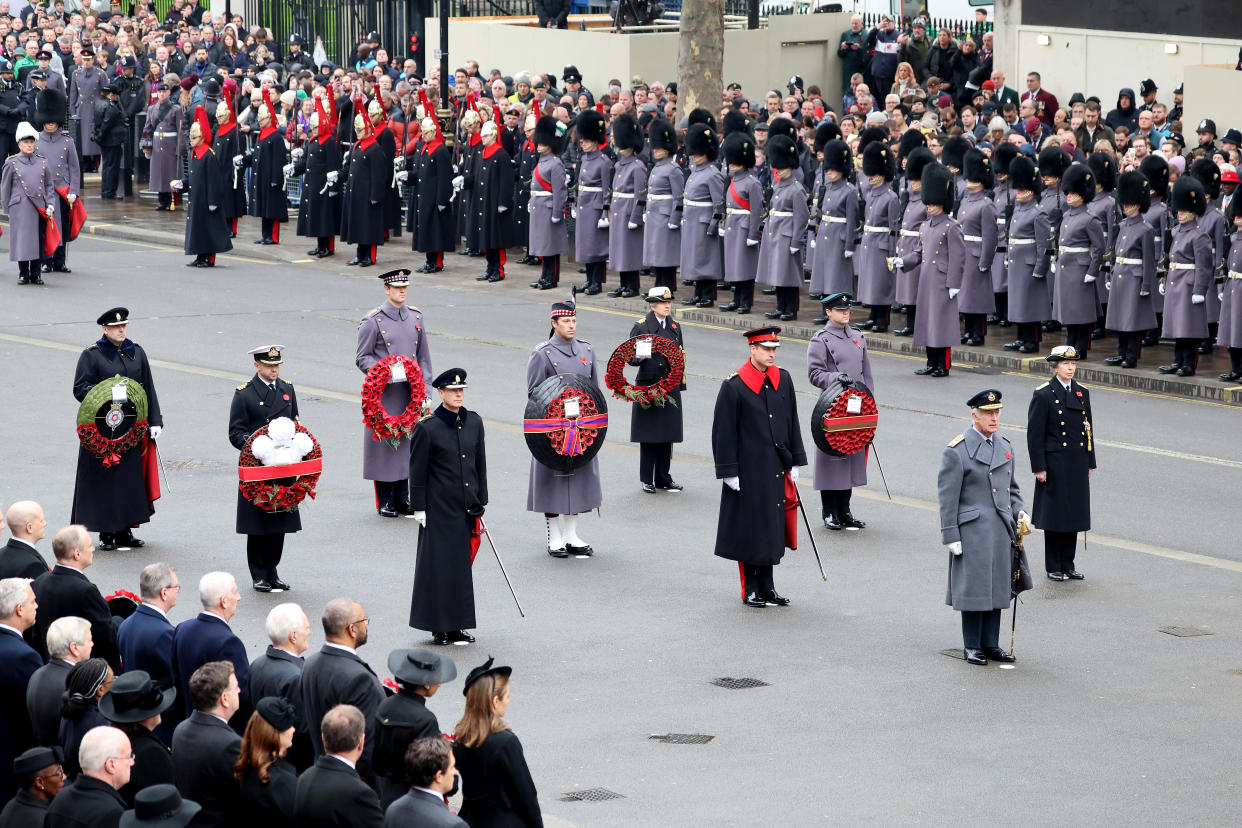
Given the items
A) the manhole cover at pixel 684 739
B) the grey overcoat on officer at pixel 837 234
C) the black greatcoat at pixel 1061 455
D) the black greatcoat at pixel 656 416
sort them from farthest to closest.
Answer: the grey overcoat on officer at pixel 837 234 < the black greatcoat at pixel 656 416 < the black greatcoat at pixel 1061 455 < the manhole cover at pixel 684 739

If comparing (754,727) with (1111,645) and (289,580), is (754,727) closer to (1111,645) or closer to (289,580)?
(1111,645)

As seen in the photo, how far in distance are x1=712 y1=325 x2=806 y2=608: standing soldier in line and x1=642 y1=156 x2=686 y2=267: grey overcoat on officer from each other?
35.6 feet

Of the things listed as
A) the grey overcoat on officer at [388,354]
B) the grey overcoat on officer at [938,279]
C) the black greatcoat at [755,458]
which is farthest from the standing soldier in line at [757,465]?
the grey overcoat on officer at [938,279]

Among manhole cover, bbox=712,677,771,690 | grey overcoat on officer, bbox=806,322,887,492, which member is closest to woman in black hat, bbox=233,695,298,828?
manhole cover, bbox=712,677,771,690

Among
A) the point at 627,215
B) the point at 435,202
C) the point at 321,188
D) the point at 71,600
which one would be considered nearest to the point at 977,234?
the point at 627,215

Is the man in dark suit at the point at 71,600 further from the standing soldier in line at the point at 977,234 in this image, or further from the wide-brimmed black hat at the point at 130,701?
the standing soldier in line at the point at 977,234

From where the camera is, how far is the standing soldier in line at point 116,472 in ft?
46.0

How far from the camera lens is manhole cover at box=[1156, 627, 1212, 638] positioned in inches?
485

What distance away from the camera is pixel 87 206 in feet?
105

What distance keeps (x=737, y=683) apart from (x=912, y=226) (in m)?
11.0

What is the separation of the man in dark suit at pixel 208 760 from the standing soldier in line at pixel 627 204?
1703 cm

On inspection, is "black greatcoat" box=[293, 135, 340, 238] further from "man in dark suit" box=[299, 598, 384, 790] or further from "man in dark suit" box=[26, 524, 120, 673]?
"man in dark suit" box=[299, 598, 384, 790]

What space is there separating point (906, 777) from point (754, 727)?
104 centimetres

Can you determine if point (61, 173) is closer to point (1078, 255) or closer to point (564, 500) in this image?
point (1078, 255)
